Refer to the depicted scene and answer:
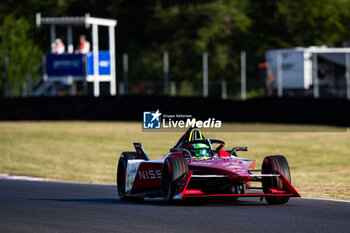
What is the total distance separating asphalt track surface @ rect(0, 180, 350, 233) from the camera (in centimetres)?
713

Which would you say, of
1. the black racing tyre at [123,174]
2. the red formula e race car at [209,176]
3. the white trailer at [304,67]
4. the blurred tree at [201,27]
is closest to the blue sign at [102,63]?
the white trailer at [304,67]

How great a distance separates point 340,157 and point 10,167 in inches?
345

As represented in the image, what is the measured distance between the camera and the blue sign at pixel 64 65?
110 ft

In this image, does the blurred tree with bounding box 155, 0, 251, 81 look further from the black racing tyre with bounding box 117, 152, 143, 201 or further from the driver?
the driver

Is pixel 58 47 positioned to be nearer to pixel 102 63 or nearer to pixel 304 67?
pixel 102 63

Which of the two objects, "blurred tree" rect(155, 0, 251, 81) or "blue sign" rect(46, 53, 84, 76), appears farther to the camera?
"blurred tree" rect(155, 0, 251, 81)

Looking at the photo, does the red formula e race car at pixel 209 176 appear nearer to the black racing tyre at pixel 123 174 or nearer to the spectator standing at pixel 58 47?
the black racing tyre at pixel 123 174

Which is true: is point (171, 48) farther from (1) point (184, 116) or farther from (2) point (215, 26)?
(1) point (184, 116)

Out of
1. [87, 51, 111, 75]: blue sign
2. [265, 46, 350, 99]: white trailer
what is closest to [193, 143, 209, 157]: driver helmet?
[265, 46, 350, 99]: white trailer

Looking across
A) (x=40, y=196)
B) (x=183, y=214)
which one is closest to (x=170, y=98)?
(x=40, y=196)

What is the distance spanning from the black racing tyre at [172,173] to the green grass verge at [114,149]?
2903mm

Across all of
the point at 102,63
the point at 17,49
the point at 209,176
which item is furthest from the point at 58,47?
the point at 209,176

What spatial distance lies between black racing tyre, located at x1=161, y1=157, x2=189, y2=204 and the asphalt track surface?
186 mm

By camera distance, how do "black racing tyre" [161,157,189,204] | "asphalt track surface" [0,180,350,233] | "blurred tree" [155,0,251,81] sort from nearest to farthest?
"asphalt track surface" [0,180,350,233] < "black racing tyre" [161,157,189,204] < "blurred tree" [155,0,251,81]
